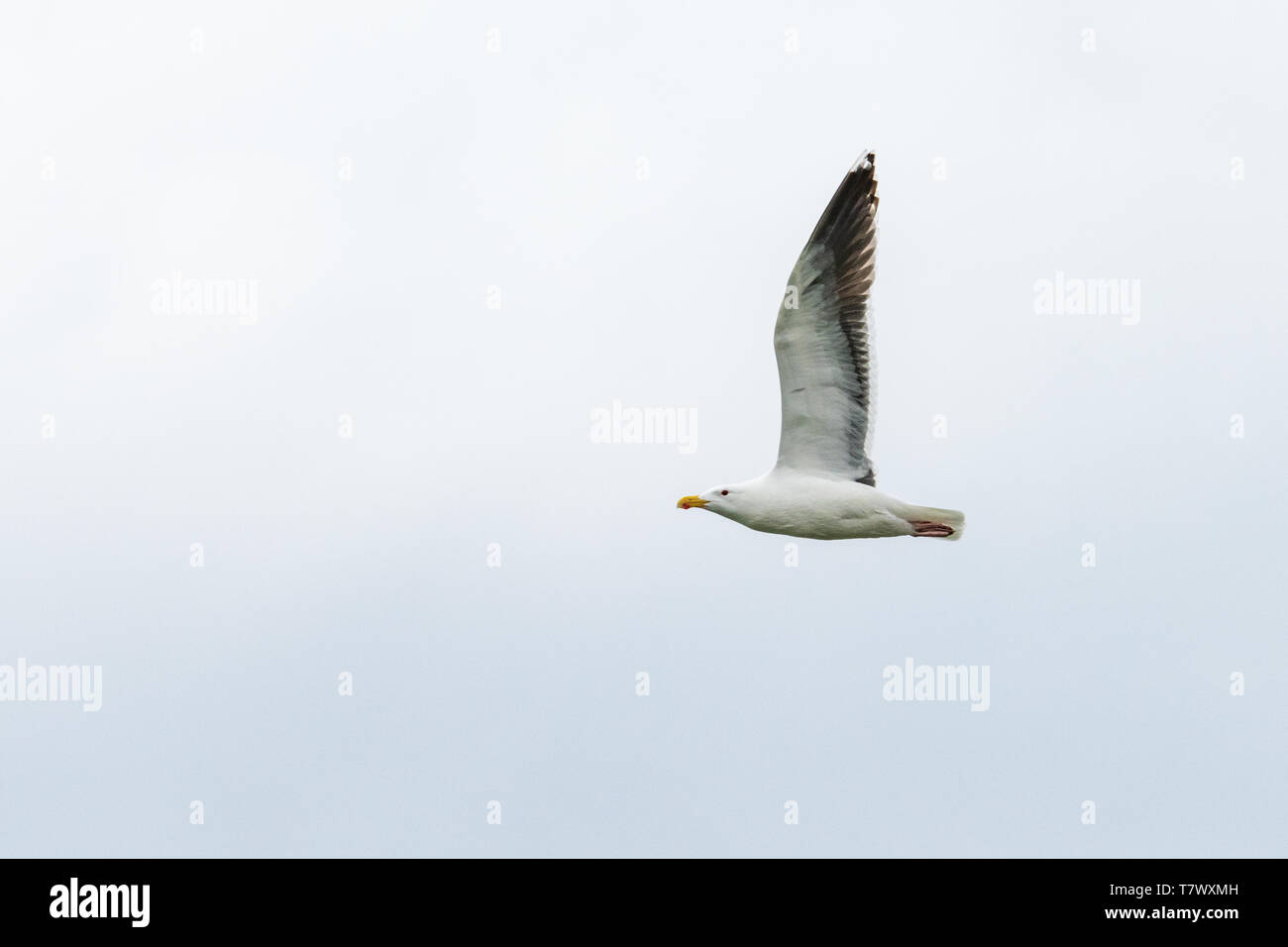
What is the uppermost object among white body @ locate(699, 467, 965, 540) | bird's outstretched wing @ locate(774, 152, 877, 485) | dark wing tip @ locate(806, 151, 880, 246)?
dark wing tip @ locate(806, 151, 880, 246)

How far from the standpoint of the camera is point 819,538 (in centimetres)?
2636

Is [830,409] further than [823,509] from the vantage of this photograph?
Yes

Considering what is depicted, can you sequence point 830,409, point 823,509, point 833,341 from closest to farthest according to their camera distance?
point 833,341 < point 823,509 < point 830,409

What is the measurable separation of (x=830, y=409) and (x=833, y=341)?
0.53 meters

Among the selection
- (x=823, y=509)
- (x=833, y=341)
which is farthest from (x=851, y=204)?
(x=823, y=509)

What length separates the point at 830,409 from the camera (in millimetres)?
26281

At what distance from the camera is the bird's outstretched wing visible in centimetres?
2595

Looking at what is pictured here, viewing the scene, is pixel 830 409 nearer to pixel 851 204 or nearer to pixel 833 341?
pixel 833 341

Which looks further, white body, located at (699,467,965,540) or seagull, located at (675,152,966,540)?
white body, located at (699,467,965,540)

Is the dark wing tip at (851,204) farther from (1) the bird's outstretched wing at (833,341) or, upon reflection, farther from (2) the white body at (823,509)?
(2) the white body at (823,509)

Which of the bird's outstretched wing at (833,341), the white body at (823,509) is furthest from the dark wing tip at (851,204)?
the white body at (823,509)

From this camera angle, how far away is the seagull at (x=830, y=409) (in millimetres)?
25969

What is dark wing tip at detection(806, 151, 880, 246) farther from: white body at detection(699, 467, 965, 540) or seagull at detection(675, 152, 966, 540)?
white body at detection(699, 467, 965, 540)

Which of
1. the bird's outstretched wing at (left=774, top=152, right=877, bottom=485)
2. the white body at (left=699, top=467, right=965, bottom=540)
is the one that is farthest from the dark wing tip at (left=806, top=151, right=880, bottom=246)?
the white body at (left=699, top=467, right=965, bottom=540)
